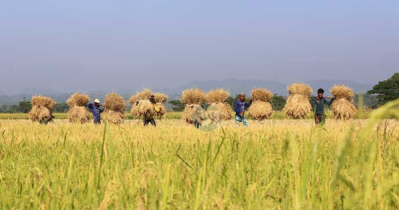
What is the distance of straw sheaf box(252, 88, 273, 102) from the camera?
76.2 ft

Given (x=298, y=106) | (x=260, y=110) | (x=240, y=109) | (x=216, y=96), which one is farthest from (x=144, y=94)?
(x=298, y=106)

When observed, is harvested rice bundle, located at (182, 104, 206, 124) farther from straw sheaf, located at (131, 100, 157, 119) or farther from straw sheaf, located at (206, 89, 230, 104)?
straw sheaf, located at (131, 100, 157, 119)

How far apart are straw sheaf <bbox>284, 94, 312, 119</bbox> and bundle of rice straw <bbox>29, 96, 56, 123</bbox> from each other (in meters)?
14.8

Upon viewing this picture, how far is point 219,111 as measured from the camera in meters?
21.8

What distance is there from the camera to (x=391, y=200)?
2660 millimetres

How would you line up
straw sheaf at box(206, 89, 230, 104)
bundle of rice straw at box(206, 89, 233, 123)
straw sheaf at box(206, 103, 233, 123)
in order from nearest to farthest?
straw sheaf at box(206, 103, 233, 123), bundle of rice straw at box(206, 89, 233, 123), straw sheaf at box(206, 89, 230, 104)

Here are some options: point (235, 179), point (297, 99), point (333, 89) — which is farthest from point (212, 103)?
point (235, 179)

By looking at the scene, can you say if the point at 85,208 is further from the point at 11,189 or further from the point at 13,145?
the point at 13,145

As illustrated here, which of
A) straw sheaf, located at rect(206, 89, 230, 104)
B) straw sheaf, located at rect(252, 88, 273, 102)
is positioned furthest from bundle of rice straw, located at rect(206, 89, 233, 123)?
straw sheaf, located at rect(252, 88, 273, 102)

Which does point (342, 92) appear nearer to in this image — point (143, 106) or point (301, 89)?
point (301, 89)

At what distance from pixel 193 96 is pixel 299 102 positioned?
225 inches

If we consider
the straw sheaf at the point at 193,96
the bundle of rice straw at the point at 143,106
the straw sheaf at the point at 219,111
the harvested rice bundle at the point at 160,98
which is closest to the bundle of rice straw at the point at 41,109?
the bundle of rice straw at the point at 143,106

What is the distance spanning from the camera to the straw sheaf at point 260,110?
904 inches

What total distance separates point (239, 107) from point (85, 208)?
1716cm
